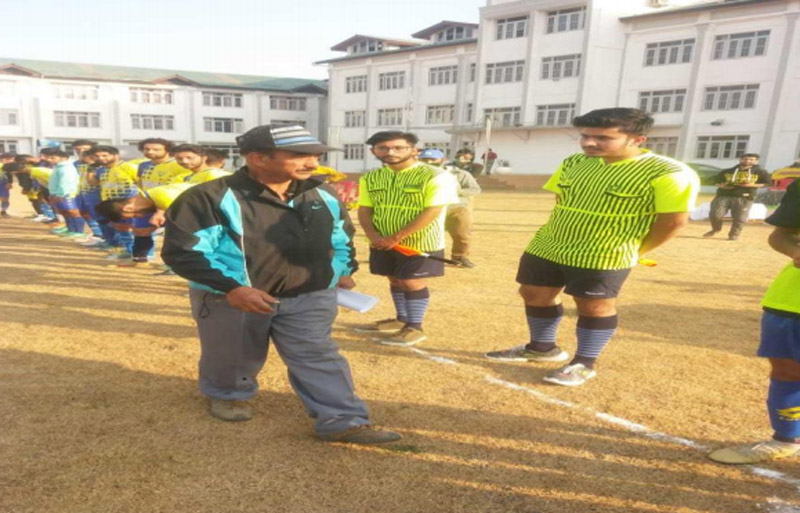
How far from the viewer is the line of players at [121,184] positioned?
695 centimetres

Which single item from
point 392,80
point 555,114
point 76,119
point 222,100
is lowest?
point 76,119

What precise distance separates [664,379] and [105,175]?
338 inches

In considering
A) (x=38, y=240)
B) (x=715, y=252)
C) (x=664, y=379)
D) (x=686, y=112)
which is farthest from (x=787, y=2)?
(x=38, y=240)

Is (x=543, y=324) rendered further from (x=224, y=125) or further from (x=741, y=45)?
(x=224, y=125)

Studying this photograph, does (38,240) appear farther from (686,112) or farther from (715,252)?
(686,112)

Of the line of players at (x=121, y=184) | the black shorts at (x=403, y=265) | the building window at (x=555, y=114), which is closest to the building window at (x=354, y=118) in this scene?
the building window at (x=555, y=114)

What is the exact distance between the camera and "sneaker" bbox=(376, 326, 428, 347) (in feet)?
16.3

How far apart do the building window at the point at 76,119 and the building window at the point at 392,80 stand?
26.7 meters

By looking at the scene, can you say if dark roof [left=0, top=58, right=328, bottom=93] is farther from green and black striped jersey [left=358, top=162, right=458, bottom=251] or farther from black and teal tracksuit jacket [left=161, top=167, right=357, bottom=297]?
Answer: black and teal tracksuit jacket [left=161, top=167, right=357, bottom=297]

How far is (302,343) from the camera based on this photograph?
3109 millimetres

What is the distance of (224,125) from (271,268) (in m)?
54.9

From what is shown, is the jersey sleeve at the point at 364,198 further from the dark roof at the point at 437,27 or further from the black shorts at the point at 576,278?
the dark roof at the point at 437,27

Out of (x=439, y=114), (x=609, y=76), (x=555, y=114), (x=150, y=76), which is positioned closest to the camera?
(x=609, y=76)

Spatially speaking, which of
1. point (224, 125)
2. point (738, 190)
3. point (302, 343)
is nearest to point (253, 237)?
point (302, 343)
